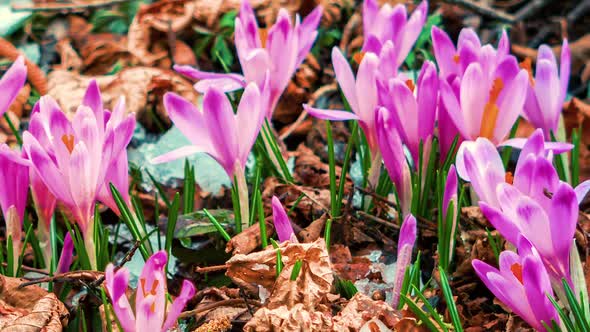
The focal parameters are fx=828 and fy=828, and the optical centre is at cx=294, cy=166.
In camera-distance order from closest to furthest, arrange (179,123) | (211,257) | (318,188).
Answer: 1. (179,123)
2. (211,257)
3. (318,188)

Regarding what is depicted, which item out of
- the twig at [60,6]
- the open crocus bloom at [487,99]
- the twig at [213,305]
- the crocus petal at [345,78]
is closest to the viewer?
the twig at [213,305]

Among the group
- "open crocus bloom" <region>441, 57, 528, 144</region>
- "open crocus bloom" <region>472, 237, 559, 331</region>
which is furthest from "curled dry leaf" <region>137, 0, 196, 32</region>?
"open crocus bloom" <region>472, 237, 559, 331</region>

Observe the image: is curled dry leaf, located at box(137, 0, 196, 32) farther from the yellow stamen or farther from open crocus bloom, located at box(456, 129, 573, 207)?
open crocus bloom, located at box(456, 129, 573, 207)

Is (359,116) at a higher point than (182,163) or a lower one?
higher

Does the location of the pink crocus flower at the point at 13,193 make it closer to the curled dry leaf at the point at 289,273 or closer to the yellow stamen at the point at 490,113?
the curled dry leaf at the point at 289,273

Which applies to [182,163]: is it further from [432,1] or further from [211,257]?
[432,1]

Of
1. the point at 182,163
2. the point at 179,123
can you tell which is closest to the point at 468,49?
the point at 179,123

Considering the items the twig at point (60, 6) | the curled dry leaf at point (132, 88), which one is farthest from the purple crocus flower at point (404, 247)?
the twig at point (60, 6)
